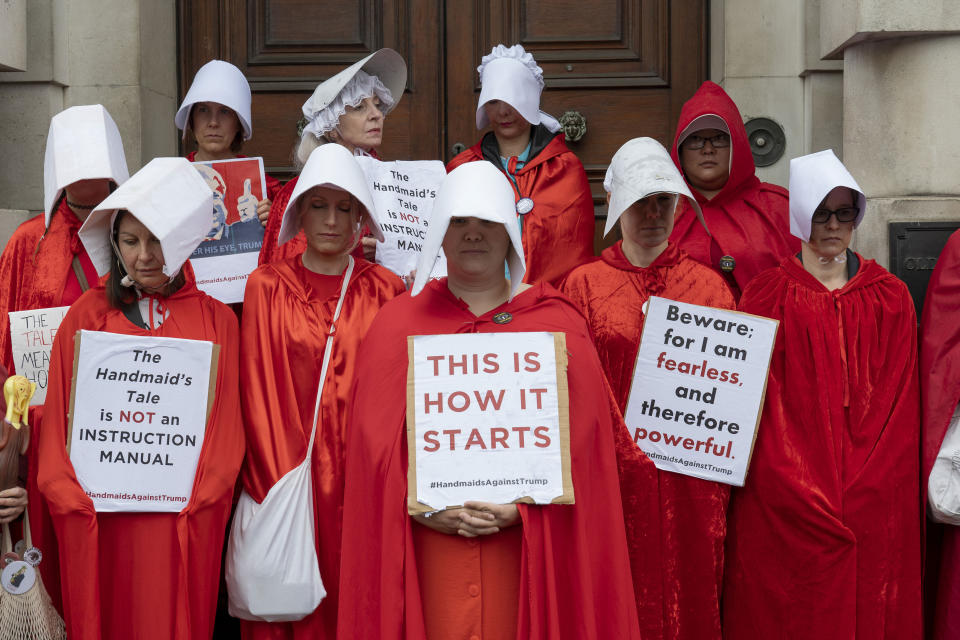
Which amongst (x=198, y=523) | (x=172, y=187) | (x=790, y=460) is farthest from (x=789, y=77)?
(x=198, y=523)

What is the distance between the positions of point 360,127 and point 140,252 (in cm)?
138

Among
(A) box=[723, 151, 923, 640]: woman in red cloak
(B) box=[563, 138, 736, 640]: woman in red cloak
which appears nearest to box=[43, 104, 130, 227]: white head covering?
(B) box=[563, 138, 736, 640]: woman in red cloak

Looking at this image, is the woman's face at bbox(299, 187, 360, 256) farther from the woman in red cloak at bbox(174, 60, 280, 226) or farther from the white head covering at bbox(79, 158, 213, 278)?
the woman in red cloak at bbox(174, 60, 280, 226)

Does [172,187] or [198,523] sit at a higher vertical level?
[172,187]

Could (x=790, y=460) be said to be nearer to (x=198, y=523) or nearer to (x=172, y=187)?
(x=198, y=523)

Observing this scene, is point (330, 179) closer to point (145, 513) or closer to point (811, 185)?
point (145, 513)

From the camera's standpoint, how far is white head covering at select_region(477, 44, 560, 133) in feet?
17.5

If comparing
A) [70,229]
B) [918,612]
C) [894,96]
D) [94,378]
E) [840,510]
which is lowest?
[918,612]

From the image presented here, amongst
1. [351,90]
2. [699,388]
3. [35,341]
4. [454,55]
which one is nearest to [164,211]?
[35,341]

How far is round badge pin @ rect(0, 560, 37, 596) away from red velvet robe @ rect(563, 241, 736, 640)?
2.08 metres

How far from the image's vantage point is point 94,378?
4137mm

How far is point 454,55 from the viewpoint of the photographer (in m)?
6.60

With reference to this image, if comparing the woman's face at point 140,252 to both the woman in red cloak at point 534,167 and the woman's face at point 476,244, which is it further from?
the woman in red cloak at point 534,167

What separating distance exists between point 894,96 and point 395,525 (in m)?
3.25
